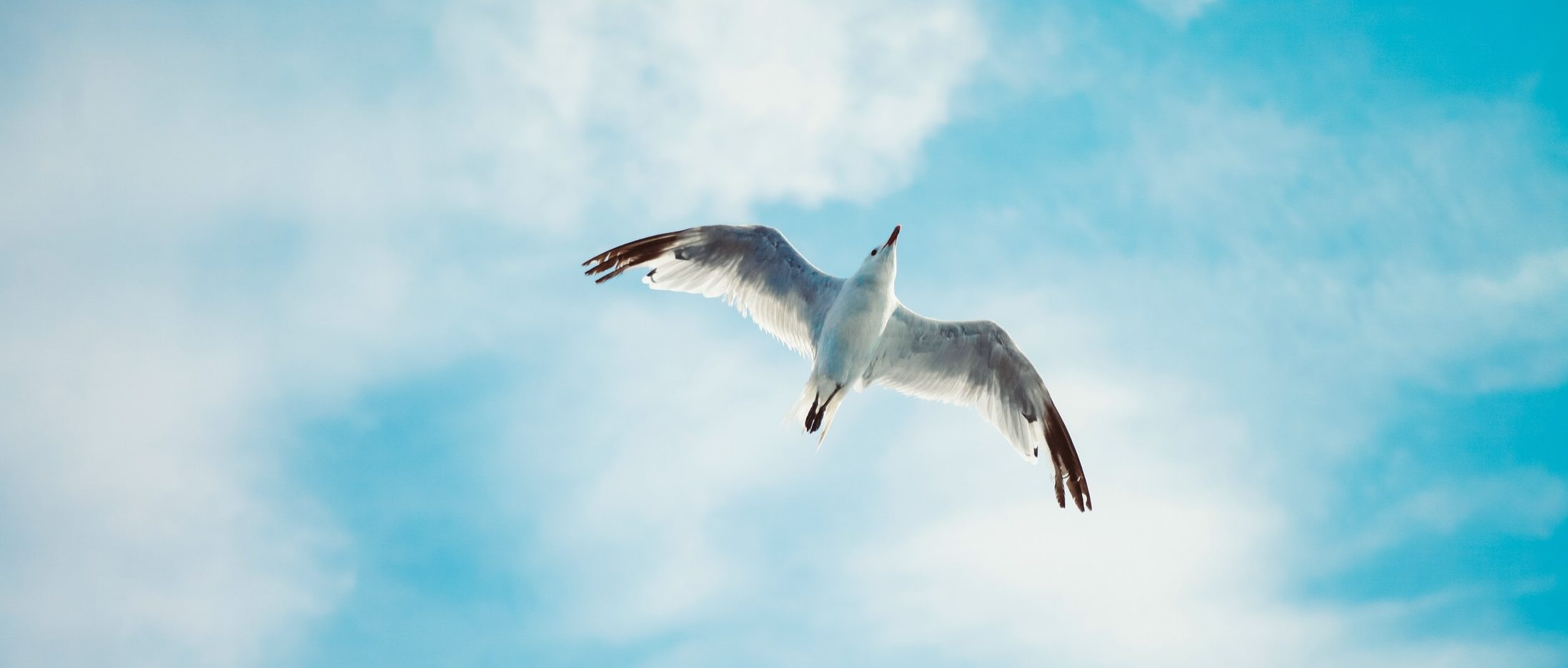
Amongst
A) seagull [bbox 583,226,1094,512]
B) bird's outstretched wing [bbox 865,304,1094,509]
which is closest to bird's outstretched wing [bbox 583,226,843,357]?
seagull [bbox 583,226,1094,512]

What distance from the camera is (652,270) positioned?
1725cm

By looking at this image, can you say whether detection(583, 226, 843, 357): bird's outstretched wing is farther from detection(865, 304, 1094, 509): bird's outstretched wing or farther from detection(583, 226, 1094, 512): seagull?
detection(865, 304, 1094, 509): bird's outstretched wing

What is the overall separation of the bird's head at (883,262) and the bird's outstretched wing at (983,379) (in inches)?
29.5

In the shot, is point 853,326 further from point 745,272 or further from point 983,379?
point 983,379

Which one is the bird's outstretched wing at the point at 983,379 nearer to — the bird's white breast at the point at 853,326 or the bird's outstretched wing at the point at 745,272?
the bird's white breast at the point at 853,326

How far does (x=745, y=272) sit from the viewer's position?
17.3 metres

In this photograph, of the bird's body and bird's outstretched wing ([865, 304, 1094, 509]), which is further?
bird's outstretched wing ([865, 304, 1094, 509])

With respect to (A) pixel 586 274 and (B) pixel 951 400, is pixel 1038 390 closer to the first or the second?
(B) pixel 951 400

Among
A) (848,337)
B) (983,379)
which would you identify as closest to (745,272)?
(848,337)

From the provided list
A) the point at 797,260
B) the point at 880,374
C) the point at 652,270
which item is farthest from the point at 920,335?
the point at 652,270

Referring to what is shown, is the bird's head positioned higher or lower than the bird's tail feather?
higher

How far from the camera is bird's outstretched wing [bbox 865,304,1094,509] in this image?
17.3 meters

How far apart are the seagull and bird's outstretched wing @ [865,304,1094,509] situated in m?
0.01

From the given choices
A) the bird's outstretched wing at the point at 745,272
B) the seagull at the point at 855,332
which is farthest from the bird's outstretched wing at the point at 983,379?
the bird's outstretched wing at the point at 745,272
